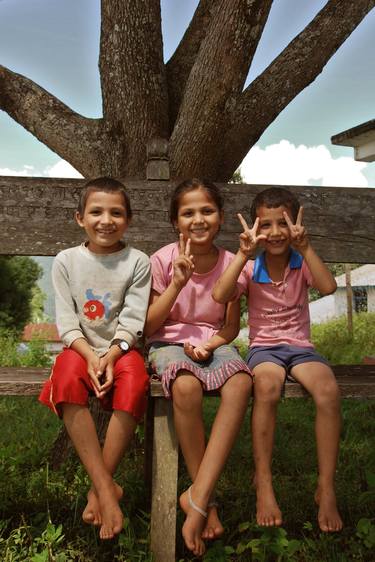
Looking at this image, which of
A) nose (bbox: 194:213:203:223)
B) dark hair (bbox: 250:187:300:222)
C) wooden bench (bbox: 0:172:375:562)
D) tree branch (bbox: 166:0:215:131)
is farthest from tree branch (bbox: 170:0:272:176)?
nose (bbox: 194:213:203:223)

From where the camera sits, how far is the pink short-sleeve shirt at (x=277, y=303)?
118 inches

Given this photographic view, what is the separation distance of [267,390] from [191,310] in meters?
0.57

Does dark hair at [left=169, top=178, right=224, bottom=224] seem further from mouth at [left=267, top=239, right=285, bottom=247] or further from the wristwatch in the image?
the wristwatch

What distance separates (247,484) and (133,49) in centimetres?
290

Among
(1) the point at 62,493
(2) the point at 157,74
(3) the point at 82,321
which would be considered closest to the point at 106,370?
(3) the point at 82,321

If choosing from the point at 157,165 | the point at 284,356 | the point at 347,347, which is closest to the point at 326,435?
the point at 284,356

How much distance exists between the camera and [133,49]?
4.31 m

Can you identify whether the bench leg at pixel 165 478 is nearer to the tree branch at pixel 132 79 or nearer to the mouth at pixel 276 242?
the mouth at pixel 276 242

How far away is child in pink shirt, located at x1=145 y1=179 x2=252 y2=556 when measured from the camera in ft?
8.14

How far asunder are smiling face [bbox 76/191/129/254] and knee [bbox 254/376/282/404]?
0.92 metres

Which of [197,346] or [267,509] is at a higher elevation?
[197,346]

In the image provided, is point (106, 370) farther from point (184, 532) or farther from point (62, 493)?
point (62, 493)

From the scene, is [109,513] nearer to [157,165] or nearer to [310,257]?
[310,257]

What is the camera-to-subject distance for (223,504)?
3.28 m
